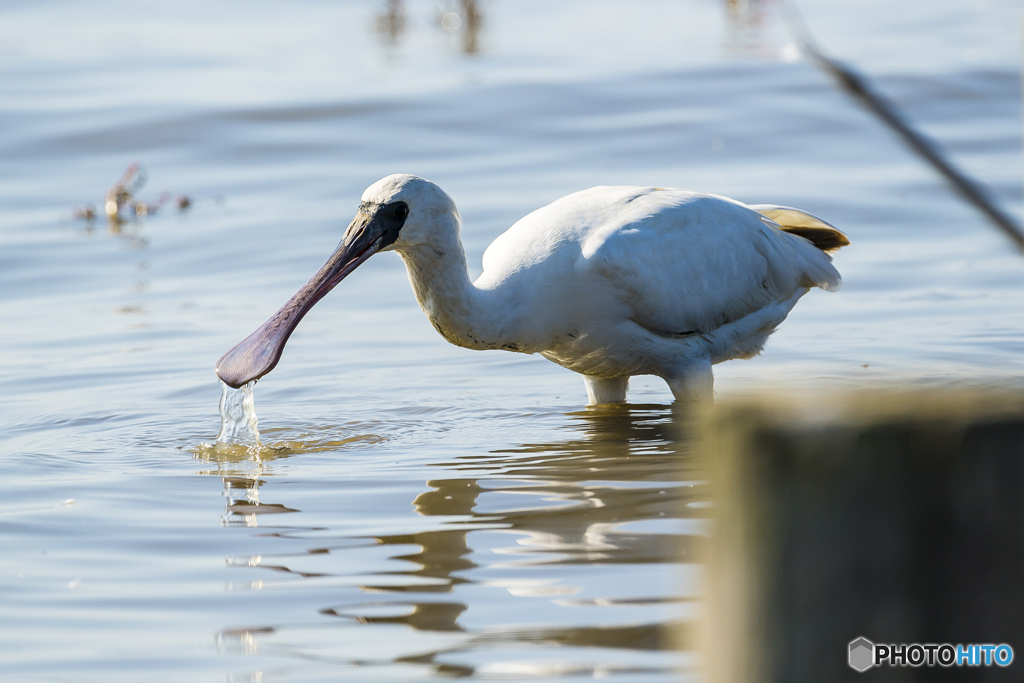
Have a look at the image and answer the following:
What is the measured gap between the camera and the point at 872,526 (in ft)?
5.53

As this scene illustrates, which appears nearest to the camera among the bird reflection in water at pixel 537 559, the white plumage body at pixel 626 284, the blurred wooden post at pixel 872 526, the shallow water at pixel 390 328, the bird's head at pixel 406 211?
A: the blurred wooden post at pixel 872 526

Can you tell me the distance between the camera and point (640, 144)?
1364 cm

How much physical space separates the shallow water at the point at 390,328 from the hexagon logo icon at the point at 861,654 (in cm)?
56

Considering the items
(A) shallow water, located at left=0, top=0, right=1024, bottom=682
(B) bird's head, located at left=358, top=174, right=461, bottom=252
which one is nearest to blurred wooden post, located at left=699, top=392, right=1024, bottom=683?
(A) shallow water, located at left=0, top=0, right=1024, bottom=682

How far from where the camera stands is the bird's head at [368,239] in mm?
5426

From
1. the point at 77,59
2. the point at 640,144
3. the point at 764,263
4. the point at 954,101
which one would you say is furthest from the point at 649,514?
the point at 77,59

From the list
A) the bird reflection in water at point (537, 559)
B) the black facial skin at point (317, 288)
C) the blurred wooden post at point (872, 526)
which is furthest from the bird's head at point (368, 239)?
the blurred wooden post at point (872, 526)

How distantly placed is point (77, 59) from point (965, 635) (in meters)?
18.4

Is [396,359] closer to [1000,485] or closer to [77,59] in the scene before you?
[1000,485]

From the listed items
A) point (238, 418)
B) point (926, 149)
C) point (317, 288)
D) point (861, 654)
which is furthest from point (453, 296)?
point (926, 149)

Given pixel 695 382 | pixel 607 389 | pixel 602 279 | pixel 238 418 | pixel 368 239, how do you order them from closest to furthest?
1. pixel 368 239
2. pixel 602 279
3. pixel 238 418
4. pixel 695 382
5. pixel 607 389

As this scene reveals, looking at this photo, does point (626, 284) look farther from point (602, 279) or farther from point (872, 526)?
point (872, 526)

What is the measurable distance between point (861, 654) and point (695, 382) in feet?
14.9

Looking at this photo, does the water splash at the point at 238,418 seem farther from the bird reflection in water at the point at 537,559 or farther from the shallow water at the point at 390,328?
the bird reflection in water at the point at 537,559
